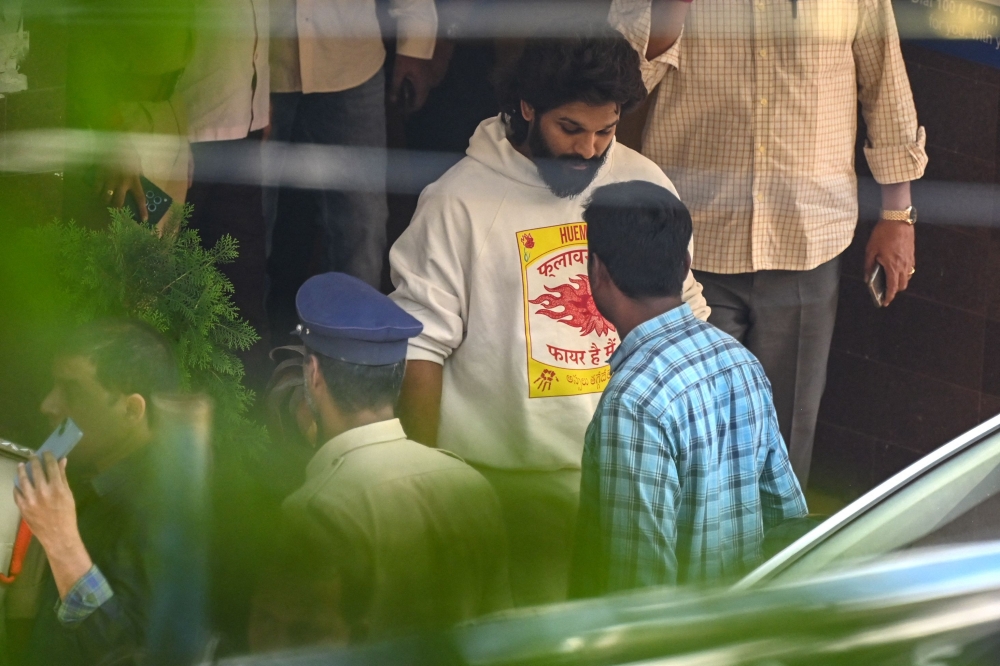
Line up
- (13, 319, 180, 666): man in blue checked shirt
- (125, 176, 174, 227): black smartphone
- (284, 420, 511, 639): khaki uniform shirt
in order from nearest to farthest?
1. (284, 420, 511, 639): khaki uniform shirt
2. (13, 319, 180, 666): man in blue checked shirt
3. (125, 176, 174, 227): black smartphone

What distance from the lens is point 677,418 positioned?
1298 millimetres

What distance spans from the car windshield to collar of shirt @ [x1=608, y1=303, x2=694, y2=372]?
351 mm

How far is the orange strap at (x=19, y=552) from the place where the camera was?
843mm

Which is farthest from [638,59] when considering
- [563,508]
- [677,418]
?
[563,508]

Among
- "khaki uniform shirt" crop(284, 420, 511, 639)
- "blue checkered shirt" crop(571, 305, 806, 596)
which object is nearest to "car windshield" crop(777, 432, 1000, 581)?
"blue checkered shirt" crop(571, 305, 806, 596)

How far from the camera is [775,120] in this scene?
58.6 inches

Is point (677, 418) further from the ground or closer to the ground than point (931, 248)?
closer to the ground

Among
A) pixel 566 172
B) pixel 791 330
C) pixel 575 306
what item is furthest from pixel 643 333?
pixel 791 330

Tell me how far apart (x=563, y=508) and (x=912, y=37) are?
3.00 feet

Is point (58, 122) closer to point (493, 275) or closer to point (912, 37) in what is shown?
point (493, 275)

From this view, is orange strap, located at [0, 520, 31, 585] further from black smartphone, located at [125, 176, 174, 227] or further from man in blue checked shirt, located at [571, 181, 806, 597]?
man in blue checked shirt, located at [571, 181, 806, 597]

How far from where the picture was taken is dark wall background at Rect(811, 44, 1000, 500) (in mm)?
1520

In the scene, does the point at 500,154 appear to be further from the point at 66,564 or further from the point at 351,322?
the point at 66,564

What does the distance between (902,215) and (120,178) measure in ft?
3.98
